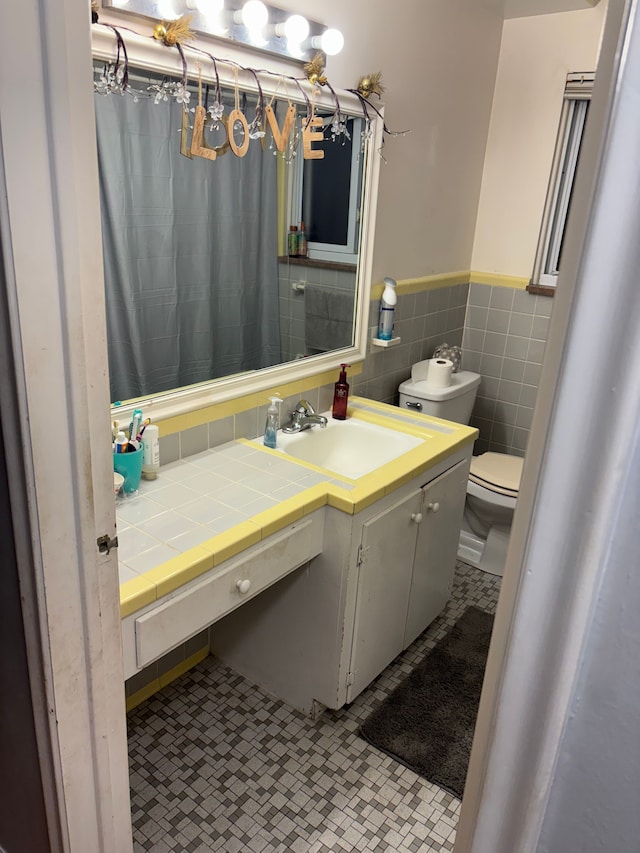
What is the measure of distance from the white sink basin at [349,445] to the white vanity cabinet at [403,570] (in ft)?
0.60

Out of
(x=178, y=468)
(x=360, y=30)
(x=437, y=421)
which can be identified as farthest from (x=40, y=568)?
(x=360, y=30)

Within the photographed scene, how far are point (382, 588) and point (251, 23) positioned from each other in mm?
1575

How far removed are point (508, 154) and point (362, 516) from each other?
191 cm

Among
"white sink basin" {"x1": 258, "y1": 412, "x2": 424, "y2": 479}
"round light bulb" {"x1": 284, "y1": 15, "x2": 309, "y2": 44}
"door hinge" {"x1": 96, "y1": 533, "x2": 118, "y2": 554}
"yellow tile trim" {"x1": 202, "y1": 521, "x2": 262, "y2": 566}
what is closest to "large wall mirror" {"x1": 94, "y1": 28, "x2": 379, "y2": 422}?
"round light bulb" {"x1": 284, "y1": 15, "x2": 309, "y2": 44}

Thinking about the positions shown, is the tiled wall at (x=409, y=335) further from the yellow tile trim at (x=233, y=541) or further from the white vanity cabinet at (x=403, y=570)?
the yellow tile trim at (x=233, y=541)

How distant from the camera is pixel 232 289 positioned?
1961 mm

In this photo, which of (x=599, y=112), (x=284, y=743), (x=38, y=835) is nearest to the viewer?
(x=599, y=112)

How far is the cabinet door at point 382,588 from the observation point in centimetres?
182

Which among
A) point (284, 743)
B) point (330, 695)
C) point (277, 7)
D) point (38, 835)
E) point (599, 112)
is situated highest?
point (277, 7)

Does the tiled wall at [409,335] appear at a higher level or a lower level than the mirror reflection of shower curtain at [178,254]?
lower

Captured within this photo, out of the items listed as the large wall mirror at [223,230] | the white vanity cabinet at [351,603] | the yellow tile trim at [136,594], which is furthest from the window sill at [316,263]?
the yellow tile trim at [136,594]

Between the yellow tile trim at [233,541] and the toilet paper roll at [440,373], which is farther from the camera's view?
the toilet paper roll at [440,373]

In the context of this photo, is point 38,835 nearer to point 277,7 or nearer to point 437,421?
point 437,421

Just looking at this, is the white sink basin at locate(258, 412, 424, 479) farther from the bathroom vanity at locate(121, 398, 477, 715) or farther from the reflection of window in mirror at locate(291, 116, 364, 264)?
the reflection of window in mirror at locate(291, 116, 364, 264)
